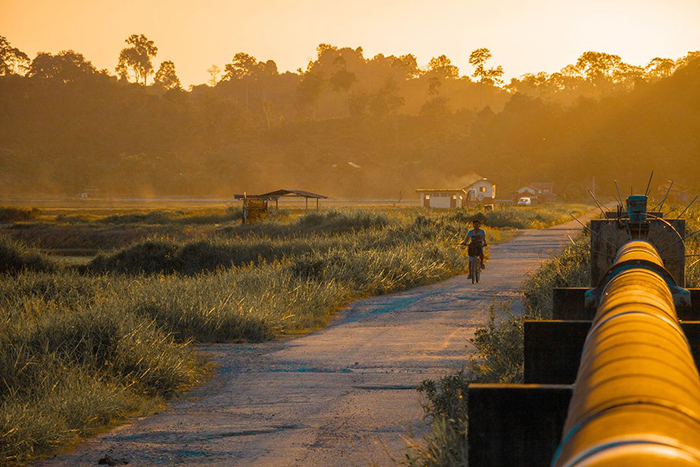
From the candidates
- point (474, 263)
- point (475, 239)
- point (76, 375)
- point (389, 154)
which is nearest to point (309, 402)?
point (76, 375)

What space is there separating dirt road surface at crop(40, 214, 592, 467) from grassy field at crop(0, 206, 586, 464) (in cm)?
38

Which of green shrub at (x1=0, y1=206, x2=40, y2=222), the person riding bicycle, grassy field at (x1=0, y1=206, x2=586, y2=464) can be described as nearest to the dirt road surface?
grassy field at (x1=0, y1=206, x2=586, y2=464)

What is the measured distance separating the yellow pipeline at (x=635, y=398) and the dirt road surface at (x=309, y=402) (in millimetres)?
3571

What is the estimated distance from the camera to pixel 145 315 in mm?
12977

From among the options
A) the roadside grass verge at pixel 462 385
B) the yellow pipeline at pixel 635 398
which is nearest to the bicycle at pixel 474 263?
the roadside grass verge at pixel 462 385

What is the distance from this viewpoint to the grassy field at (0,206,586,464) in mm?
8195

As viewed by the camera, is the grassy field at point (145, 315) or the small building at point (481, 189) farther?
the small building at point (481, 189)

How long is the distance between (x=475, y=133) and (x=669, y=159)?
41663 mm

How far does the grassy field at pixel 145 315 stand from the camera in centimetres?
820

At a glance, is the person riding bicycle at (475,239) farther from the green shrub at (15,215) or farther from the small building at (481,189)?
the small building at (481,189)

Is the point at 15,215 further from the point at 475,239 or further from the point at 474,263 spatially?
the point at 475,239

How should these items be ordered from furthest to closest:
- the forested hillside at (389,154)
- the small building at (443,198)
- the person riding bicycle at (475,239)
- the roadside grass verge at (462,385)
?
the forested hillside at (389,154)
the small building at (443,198)
the person riding bicycle at (475,239)
the roadside grass verge at (462,385)

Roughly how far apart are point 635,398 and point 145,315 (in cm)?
1139

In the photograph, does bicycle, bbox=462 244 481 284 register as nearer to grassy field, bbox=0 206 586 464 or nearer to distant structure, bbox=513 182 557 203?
grassy field, bbox=0 206 586 464
